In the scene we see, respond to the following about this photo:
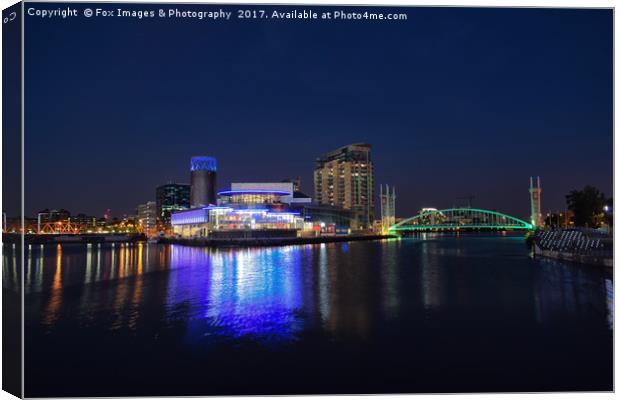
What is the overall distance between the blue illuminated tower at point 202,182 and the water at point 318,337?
53606 millimetres

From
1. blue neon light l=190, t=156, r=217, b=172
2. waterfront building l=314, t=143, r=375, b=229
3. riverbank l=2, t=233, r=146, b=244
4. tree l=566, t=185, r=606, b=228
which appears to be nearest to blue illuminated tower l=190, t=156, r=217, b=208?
blue neon light l=190, t=156, r=217, b=172

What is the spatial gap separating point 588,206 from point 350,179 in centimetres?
6425

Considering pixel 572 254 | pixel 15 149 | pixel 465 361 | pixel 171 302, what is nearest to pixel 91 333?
pixel 171 302

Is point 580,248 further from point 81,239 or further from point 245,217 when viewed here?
point 81,239

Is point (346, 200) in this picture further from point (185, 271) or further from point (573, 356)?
point (573, 356)

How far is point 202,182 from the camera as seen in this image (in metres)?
67.4

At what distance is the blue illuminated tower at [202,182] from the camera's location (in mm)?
67062

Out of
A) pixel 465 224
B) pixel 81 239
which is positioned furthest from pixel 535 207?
pixel 81 239

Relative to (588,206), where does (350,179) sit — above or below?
above

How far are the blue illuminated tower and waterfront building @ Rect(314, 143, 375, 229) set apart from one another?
2881cm

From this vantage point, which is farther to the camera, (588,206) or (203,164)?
(203,164)

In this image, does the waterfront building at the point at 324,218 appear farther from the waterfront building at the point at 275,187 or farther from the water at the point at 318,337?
the water at the point at 318,337

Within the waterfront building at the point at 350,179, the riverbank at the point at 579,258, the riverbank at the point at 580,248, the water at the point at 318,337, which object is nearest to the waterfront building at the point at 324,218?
the waterfront building at the point at 350,179

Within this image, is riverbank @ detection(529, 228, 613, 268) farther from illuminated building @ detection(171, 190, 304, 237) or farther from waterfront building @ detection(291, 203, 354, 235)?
waterfront building @ detection(291, 203, 354, 235)
